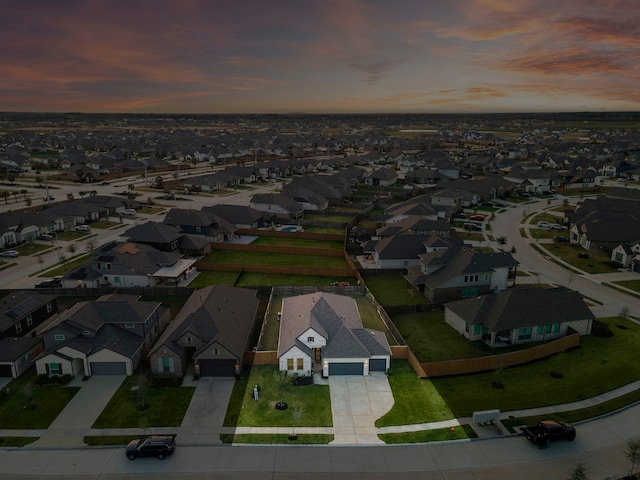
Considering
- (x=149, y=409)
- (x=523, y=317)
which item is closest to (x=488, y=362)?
(x=523, y=317)

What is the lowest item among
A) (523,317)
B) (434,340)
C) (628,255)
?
(434,340)

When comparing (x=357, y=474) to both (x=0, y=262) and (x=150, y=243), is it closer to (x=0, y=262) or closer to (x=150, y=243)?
(x=150, y=243)

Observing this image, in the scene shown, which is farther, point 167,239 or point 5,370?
point 167,239

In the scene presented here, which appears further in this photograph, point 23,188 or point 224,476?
point 23,188

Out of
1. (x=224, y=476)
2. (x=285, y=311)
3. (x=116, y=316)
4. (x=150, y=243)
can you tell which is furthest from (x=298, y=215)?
(x=224, y=476)

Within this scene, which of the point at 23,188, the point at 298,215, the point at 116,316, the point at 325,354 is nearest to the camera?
the point at 325,354

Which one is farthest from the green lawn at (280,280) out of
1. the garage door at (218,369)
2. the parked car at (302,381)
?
the parked car at (302,381)

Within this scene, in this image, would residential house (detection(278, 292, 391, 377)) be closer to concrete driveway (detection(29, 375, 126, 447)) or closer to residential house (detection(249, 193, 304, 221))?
concrete driveway (detection(29, 375, 126, 447))

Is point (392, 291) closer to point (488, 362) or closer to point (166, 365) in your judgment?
point (488, 362)
